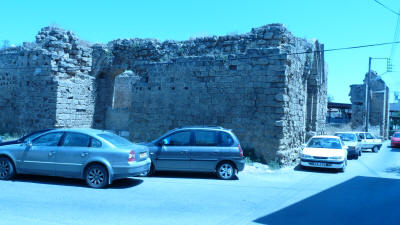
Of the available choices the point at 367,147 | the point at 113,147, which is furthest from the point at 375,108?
the point at 113,147

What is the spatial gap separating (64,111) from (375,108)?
3350 centimetres

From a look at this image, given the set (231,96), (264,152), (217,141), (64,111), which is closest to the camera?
(217,141)

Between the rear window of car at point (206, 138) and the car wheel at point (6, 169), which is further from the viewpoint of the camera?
the rear window of car at point (206, 138)

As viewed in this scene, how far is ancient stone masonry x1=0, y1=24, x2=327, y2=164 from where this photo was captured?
1240cm

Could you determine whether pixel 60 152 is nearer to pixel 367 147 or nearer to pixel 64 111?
pixel 64 111

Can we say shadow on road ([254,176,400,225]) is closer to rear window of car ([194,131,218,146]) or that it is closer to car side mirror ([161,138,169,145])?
rear window of car ([194,131,218,146])

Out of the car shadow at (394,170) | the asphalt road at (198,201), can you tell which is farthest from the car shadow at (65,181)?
the car shadow at (394,170)

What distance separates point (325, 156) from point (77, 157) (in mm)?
8593

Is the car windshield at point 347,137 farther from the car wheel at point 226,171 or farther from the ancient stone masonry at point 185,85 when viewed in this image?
the car wheel at point 226,171

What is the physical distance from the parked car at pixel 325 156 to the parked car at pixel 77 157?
6.62 meters

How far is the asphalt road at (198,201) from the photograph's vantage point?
18.8 ft

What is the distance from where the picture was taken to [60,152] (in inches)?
312

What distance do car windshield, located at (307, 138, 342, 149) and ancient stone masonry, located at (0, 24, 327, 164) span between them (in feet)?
Answer: 2.68

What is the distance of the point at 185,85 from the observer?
13914mm
